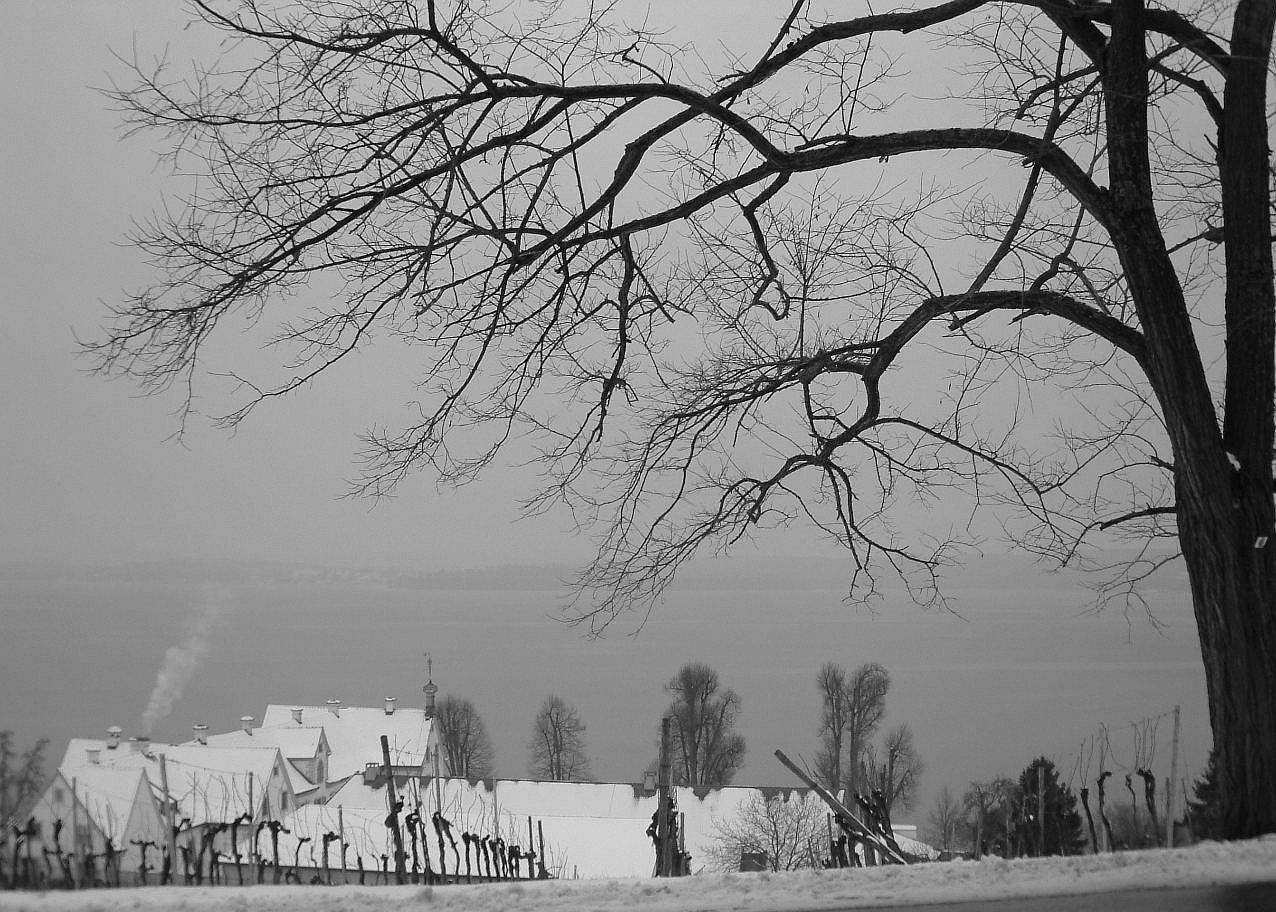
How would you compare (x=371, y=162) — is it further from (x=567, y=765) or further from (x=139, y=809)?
(x=567, y=765)

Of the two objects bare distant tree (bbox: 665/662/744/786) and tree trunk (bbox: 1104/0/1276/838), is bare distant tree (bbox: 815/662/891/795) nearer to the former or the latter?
bare distant tree (bbox: 665/662/744/786)

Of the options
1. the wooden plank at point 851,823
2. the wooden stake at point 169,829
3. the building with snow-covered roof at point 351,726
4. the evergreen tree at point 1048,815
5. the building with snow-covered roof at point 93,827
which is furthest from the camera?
the building with snow-covered roof at point 351,726

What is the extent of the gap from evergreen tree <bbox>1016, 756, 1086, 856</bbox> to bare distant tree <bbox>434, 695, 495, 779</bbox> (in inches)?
558

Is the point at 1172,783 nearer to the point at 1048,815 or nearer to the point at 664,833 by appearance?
the point at 1048,815

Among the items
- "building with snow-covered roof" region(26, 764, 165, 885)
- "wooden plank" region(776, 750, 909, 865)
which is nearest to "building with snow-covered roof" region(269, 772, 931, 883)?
"building with snow-covered roof" region(26, 764, 165, 885)

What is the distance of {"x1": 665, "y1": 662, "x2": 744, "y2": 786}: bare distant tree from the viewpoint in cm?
2311

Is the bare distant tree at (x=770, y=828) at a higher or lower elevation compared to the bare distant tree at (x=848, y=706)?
lower

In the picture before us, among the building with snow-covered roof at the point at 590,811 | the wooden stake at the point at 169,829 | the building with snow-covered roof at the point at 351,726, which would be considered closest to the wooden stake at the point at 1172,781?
the wooden stake at the point at 169,829

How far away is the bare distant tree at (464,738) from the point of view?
22.3 meters

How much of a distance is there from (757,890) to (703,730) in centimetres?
2134

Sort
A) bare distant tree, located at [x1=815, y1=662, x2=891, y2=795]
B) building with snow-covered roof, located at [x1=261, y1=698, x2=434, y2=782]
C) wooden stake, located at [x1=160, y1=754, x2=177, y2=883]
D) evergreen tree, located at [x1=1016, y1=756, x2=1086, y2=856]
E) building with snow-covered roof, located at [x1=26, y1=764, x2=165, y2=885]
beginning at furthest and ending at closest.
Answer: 1. building with snow-covered roof, located at [x1=261, y1=698, x2=434, y2=782]
2. bare distant tree, located at [x1=815, y1=662, x2=891, y2=795]
3. evergreen tree, located at [x1=1016, y1=756, x2=1086, y2=856]
4. wooden stake, located at [x1=160, y1=754, x2=177, y2=883]
5. building with snow-covered roof, located at [x1=26, y1=764, x2=165, y2=885]

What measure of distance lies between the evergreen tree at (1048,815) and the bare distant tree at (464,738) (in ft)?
46.5

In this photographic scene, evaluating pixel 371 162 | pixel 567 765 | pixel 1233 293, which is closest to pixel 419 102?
pixel 371 162

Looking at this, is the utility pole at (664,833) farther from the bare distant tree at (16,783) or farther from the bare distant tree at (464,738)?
the bare distant tree at (464,738)
